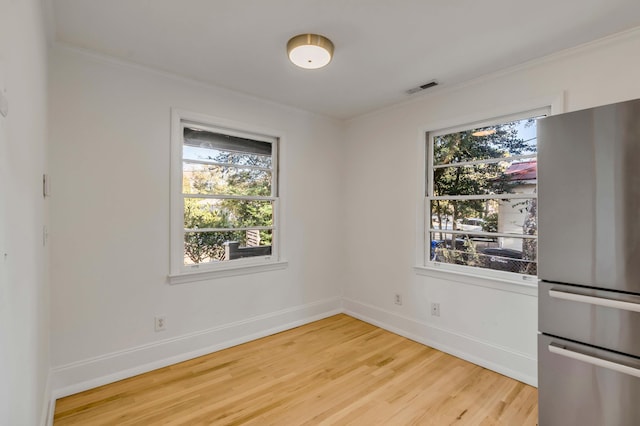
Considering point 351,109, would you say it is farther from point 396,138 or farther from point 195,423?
point 195,423

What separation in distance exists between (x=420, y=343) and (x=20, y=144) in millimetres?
3312

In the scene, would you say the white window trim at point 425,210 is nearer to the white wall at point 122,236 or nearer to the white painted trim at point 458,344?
the white painted trim at point 458,344

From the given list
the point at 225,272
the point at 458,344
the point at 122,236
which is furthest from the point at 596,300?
the point at 122,236

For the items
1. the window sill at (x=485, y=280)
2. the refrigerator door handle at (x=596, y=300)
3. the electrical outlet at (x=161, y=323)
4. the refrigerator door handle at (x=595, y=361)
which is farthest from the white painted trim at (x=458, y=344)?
the electrical outlet at (x=161, y=323)

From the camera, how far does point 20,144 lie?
3.75 feet

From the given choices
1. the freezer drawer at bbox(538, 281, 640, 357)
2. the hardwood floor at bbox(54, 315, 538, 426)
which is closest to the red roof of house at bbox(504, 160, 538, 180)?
the freezer drawer at bbox(538, 281, 640, 357)

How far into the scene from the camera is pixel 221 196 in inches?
122

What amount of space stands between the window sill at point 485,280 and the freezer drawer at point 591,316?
788mm

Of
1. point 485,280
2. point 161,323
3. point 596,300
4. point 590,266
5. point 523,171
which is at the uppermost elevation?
point 523,171

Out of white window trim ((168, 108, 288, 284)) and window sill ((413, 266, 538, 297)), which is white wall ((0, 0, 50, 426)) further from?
window sill ((413, 266, 538, 297))

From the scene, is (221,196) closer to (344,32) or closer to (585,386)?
(344,32)

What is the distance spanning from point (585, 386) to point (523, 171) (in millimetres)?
1613

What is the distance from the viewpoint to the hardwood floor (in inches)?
81.2

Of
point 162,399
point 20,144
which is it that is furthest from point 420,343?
point 20,144
